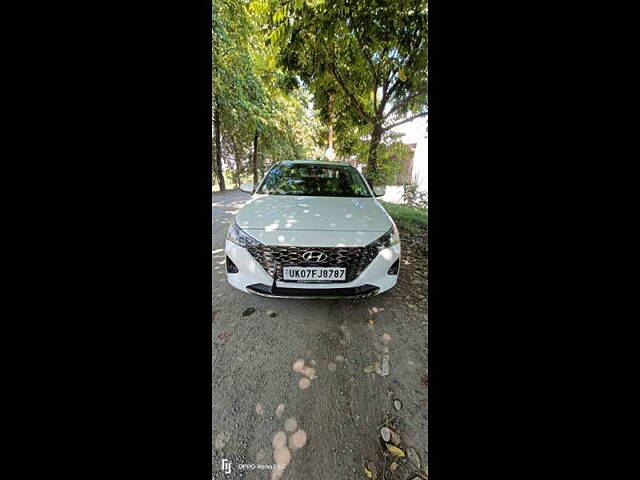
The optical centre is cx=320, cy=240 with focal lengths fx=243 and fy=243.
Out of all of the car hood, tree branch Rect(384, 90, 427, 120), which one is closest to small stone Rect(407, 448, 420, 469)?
the car hood

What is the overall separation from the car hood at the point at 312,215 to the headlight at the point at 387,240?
54 millimetres

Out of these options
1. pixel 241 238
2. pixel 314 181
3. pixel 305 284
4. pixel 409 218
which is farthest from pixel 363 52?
pixel 305 284

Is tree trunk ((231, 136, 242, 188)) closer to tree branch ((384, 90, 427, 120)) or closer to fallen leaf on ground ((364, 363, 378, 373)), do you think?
tree branch ((384, 90, 427, 120))

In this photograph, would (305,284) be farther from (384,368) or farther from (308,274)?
(384,368)

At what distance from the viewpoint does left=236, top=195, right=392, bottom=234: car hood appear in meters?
2.15

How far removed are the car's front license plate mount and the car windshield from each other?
1226 millimetres

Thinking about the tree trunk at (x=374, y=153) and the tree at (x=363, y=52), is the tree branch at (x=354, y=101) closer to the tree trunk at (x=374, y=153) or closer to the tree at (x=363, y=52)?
the tree at (x=363, y=52)

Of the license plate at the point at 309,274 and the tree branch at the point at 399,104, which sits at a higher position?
the tree branch at the point at 399,104

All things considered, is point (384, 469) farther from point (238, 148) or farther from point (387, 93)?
point (238, 148)

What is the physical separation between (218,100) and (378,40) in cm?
760

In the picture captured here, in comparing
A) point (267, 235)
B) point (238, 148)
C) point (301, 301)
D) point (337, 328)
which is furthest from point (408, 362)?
point (238, 148)

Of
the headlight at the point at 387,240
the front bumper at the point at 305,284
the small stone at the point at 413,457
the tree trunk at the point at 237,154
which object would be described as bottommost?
the small stone at the point at 413,457

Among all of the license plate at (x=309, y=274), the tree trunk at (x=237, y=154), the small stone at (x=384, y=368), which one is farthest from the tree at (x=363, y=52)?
the tree trunk at (x=237, y=154)

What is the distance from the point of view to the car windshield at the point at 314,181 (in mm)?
3002
